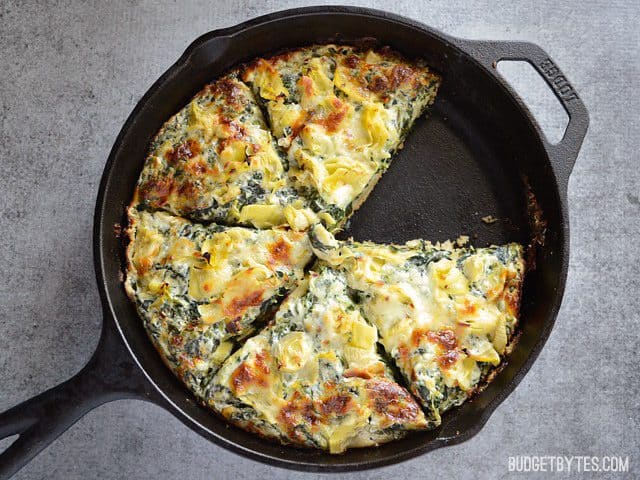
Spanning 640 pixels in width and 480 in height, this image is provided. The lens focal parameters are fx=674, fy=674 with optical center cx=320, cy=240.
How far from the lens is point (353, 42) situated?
4.28 m

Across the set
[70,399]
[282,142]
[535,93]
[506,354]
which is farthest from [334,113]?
[70,399]

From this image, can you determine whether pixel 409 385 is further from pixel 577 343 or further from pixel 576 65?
pixel 576 65

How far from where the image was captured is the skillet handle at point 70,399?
3.56m

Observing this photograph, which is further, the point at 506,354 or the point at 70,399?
the point at 506,354

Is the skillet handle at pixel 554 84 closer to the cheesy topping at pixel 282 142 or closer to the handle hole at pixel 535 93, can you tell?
the cheesy topping at pixel 282 142

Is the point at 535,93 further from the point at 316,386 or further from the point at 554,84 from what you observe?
the point at 316,386

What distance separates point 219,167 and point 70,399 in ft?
5.00

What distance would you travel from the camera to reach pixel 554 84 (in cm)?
395

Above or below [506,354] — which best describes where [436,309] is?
above

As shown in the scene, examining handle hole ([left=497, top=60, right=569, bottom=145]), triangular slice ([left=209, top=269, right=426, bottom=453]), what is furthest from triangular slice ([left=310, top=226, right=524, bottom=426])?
handle hole ([left=497, top=60, right=569, bottom=145])

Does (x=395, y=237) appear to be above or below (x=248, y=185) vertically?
below

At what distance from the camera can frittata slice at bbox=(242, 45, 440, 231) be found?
160 inches

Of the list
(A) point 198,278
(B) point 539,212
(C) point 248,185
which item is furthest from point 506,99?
(A) point 198,278

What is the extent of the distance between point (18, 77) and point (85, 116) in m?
0.55
